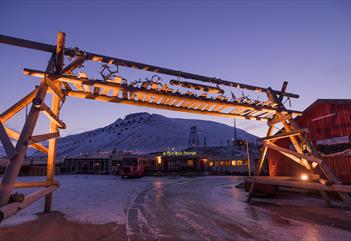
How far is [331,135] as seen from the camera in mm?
13312

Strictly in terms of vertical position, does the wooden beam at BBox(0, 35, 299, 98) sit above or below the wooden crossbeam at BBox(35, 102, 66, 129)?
above

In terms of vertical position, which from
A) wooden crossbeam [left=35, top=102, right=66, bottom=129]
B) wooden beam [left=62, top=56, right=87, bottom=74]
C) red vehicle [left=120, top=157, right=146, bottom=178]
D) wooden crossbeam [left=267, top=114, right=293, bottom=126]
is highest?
wooden beam [left=62, top=56, right=87, bottom=74]

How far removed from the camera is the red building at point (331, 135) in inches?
473

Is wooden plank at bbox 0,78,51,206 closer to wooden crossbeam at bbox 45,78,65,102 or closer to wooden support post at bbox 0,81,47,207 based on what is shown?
wooden support post at bbox 0,81,47,207

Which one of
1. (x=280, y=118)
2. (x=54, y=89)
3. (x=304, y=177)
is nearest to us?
(x=54, y=89)

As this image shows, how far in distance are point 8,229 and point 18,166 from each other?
7.51ft

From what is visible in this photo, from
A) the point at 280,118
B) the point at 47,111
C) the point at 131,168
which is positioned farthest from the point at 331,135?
the point at 131,168

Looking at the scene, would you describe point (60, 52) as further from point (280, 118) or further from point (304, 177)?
point (304, 177)

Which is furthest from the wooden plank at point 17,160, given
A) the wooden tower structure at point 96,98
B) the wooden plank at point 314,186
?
the wooden plank at point 314,186

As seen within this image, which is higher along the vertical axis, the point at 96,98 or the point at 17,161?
the point at 96,98

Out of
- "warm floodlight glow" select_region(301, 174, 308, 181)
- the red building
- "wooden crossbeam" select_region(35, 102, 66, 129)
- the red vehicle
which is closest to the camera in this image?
"wooden crossbeam" select_region(35, 102, 66, 129)

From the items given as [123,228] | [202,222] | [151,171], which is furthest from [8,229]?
[151,171]

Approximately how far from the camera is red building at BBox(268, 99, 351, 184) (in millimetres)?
12008

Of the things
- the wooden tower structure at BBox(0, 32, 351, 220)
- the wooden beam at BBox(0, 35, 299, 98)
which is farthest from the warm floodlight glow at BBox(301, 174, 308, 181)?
the wooden beam at BBox(0, 35, 299, 98)
